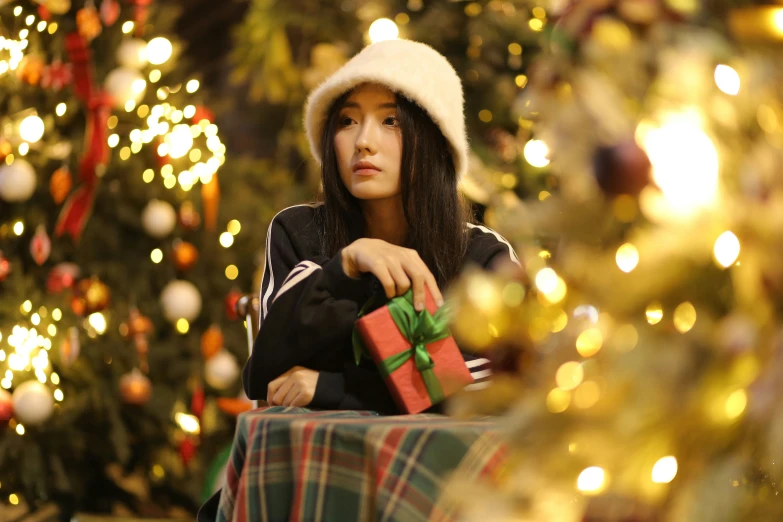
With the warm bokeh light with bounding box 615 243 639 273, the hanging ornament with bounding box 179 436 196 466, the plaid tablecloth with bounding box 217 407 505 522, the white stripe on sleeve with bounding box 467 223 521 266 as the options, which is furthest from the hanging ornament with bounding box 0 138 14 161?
the warm bokeh light with bounding box 615 243 639 273

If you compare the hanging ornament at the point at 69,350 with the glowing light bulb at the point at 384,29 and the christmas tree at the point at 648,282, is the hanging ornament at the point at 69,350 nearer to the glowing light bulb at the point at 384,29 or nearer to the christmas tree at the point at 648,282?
the glowing light bulb at the point at 384,29

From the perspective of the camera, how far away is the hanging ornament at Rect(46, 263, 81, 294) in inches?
123

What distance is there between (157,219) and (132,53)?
0.58m

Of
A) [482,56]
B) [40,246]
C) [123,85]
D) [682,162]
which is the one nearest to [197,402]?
[40,246]

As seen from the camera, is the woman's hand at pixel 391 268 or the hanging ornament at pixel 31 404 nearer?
the woman's hand at pixel 391 268

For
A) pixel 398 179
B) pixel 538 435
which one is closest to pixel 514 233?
pixel 538 435

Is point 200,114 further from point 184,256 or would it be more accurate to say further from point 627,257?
point 627,257

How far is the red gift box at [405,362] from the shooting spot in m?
1.51

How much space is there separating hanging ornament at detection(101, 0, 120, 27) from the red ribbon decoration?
121 millimetres

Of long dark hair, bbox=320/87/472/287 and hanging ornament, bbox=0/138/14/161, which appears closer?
long dark hair, bbox=320/87/472/287

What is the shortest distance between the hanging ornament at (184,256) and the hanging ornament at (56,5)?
2.92ft

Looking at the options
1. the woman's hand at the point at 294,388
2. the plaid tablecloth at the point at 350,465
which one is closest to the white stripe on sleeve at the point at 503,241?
the woman's hand at the point at 294,388

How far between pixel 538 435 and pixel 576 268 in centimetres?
14

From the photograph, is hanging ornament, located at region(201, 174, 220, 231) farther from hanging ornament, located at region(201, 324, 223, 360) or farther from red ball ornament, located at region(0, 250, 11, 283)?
red ball ornament, located at region(0, 250, 11, 283)
